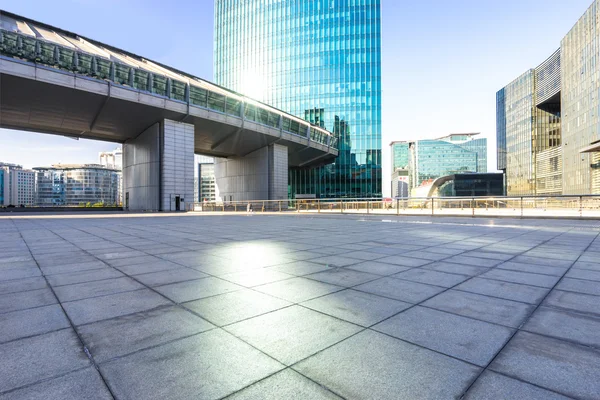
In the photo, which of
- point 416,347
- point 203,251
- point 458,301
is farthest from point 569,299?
point 203,251

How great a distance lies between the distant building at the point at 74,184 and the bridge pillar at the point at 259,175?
136m

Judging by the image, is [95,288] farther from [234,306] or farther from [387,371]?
[387,371]

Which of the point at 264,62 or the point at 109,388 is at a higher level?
the point at 264,62

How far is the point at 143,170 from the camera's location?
127ft

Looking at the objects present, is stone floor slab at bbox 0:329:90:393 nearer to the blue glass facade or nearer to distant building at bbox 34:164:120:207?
the blue glass facade

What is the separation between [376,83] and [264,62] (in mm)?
27573

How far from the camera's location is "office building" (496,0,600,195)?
48.4 meters

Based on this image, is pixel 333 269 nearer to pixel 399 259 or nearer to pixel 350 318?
pixel 399 259

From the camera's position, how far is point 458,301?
3277 millimetres

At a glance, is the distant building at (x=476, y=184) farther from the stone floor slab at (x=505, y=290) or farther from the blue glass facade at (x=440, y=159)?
the stone floor slab at (x=505, y=290)

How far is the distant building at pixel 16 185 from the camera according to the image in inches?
5886

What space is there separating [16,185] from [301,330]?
215128 mm

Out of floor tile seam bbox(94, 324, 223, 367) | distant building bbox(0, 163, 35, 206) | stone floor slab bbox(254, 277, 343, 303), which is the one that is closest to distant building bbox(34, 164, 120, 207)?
distant building bbox(0, 163, 35, 206)

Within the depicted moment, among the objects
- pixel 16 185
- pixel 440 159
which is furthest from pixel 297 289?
pixel 16 185
